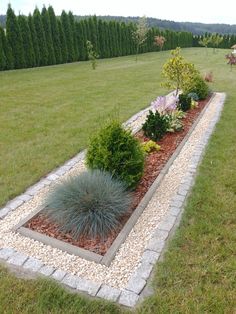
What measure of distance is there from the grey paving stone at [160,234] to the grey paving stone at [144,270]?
43 cm

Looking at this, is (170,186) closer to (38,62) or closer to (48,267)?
(48,267)

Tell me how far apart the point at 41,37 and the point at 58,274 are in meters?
18.9

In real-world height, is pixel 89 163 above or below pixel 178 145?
above

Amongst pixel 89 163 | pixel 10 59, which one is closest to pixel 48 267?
pixel 89 163

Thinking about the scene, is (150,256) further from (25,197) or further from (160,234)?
(25,197)

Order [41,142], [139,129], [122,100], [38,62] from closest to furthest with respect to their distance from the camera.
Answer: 1. [41,142]
2. [139,129]
3. [122,100]
4. [38,62]

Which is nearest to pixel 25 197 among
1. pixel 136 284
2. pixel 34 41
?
pixel 136 284

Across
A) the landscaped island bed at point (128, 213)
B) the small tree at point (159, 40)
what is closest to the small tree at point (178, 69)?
the landscaped island bed at point (128, 213)

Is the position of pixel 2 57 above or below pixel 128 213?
below

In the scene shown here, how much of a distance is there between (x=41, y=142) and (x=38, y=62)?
1465 centimetres

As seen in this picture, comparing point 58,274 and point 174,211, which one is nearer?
point 58,274

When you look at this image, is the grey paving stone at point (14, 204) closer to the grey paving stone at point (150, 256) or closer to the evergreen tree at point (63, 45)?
the grey paving stone at point (150, 256)

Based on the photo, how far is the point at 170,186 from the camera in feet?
14.6

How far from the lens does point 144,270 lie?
2.87m
